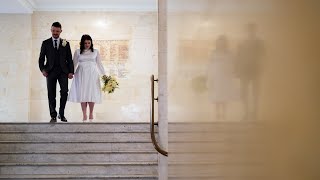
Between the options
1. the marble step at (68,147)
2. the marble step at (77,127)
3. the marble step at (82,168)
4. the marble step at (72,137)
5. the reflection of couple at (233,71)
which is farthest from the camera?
the marble step at (77,127)

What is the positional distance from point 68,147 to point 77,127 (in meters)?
0.53

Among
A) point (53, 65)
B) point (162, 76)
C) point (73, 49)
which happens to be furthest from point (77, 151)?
point (73, 49)

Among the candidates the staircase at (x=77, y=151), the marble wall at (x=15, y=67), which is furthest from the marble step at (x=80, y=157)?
the marble wall at (x=15, y=67)

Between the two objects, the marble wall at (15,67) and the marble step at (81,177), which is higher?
the marble wall at (15,67)

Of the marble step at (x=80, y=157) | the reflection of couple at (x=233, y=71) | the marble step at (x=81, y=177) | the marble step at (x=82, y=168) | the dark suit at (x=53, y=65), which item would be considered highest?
the dark suit at (x=53, y=65)

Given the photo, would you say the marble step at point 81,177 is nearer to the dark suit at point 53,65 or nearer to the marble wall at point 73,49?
the dark suit at point 53,65

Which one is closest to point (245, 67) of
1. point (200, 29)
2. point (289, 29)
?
point (289, 29)

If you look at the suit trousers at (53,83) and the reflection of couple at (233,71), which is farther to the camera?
the suit trousers at (53,83)

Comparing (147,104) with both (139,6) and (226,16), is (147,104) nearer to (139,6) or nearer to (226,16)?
(139,6)

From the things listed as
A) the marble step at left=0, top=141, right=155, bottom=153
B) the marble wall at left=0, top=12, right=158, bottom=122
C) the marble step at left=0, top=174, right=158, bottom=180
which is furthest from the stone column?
the marble wall at left=0, top=12, right=158, bottom=122

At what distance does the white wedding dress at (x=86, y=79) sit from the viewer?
369 inches

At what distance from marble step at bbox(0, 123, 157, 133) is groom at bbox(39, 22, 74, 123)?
124 cm

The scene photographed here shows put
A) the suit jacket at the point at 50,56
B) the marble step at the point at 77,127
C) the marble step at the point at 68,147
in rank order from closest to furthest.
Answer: the marble step at the point at 68,147, the marble step at the point at 77,127, the suit jacket at the point at 50,56

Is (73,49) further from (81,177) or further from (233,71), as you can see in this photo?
(233,71)
